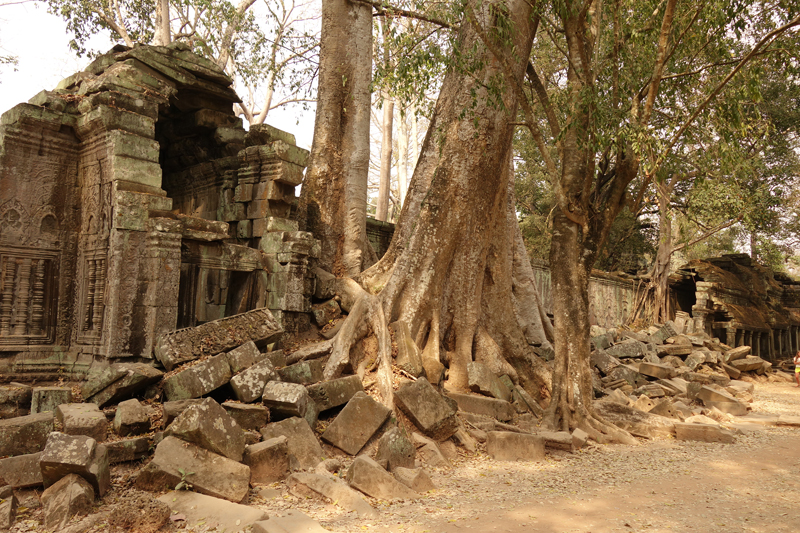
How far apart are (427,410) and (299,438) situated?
1.32 meters

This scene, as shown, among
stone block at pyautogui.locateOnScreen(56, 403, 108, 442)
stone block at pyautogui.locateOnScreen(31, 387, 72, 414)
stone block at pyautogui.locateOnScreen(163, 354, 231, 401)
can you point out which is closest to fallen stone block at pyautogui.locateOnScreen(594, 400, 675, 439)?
stone block at pyautogui.locateOnScreen(163, 354, 231, 401)

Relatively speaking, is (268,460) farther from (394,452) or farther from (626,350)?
(626,350)

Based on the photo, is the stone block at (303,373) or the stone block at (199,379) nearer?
the stone block at (199,379)

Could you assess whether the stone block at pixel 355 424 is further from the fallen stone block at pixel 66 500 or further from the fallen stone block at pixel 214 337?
the fallen stone block at pixel 66 500

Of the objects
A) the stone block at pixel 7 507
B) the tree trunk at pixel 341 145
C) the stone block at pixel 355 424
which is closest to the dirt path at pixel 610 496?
the stone block at pixel 355 424

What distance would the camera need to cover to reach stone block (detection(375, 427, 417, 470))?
4418 mm

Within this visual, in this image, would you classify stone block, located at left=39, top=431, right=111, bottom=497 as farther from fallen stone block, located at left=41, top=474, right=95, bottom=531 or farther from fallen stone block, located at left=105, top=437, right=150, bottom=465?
fallen stone block, located at left=105, top=437, right=150, bottom=465

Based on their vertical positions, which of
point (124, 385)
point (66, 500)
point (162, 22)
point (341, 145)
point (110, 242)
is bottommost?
point (66, 500)

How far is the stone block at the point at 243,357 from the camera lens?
5.04 metres

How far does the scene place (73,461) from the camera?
3.40 meters

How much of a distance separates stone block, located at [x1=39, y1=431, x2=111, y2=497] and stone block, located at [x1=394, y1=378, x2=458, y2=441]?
2.59 m

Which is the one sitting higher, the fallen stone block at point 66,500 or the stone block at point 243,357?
the stone block at point 243,357

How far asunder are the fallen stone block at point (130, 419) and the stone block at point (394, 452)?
1.80m

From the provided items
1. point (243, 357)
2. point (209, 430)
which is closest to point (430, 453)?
point (243, 357)
